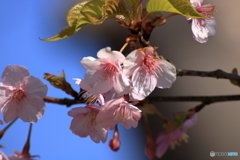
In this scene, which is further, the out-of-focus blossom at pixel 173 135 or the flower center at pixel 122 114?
Answer: the out-of-focus blossom at pixel 173 135

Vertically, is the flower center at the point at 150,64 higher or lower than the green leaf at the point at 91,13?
lower

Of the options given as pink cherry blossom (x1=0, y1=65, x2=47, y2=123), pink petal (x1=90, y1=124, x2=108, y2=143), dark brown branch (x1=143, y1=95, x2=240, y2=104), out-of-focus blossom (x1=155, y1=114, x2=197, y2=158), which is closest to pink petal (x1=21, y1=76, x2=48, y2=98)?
pink cherry blossom (x1=0, y1=65, x2=47, y2=123)

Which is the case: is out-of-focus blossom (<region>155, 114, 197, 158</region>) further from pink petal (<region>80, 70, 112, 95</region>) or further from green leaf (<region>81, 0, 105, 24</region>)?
green leaf (<region>81, 0, 105, 24</region>)

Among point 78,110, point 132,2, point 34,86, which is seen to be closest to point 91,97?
point 78,110

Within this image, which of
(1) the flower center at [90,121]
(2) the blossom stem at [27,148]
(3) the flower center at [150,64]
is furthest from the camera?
(2) the blossom stem at [27,148]

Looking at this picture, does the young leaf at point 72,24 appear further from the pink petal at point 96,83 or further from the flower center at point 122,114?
the flower center at point 122,114

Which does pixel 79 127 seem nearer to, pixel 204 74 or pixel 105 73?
pixel 105 73

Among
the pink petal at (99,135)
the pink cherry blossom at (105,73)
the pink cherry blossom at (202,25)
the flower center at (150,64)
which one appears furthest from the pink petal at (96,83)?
the pink cherry blossom at (202,25)

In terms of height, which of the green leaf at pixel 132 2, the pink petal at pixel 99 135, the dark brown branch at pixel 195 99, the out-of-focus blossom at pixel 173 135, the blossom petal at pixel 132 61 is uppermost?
the green leaf at pixel 132 2
